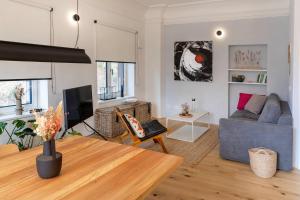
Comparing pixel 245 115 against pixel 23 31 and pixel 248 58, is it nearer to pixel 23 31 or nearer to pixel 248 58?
pixel 248 58

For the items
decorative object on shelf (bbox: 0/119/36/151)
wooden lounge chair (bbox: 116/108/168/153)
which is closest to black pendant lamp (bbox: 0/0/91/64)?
decorative object on shelf (bbox: 0/119/36/151)

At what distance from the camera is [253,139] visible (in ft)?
11.0

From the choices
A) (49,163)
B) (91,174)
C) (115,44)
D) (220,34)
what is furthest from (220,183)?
(220,34)

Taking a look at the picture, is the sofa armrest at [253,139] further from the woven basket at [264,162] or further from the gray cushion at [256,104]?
the gray cushion at [256,104]

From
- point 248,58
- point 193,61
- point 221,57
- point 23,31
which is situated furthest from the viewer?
point 193,61

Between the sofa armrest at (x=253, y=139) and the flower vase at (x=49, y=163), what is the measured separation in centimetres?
264

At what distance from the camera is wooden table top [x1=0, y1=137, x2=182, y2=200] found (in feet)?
4.09

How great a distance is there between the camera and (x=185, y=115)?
4.79 metres

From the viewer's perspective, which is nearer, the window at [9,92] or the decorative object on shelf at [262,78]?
the window at [9,92]

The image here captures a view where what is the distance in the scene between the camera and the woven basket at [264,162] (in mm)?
2965

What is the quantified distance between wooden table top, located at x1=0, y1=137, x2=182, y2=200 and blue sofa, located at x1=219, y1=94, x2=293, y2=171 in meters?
2.03

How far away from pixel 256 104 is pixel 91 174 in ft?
13.6

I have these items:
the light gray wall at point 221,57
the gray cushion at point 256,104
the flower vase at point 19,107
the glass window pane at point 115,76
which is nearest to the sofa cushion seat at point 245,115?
the gray cushion at point 256,104

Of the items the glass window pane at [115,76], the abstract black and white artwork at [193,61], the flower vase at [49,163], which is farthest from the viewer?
the abstract black and white artwork at [193,61]
